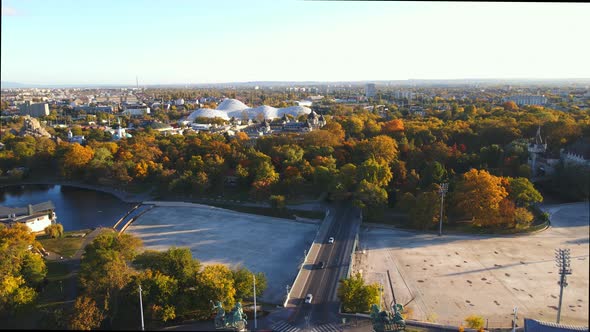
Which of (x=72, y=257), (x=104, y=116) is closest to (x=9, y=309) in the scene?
(x=72, y=257)

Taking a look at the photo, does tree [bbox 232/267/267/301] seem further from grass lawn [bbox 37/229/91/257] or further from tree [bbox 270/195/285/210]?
tree [bbox 270/195/285/210]

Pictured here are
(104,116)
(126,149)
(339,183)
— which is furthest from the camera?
(104,116)

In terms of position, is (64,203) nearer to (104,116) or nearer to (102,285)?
(102,285)

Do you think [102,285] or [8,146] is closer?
[102,285]

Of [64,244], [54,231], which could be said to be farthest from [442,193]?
[54,231]

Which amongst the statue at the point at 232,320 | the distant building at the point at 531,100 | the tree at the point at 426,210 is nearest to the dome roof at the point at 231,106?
the distant building at the point at 531,100

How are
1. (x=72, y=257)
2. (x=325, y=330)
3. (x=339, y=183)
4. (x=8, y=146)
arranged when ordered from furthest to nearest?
(x=8, y=146) → (x=339, y=183) → (x=72, y=257) → (x=325, y=330)

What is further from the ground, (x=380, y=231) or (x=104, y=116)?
(x=104, y=116)
